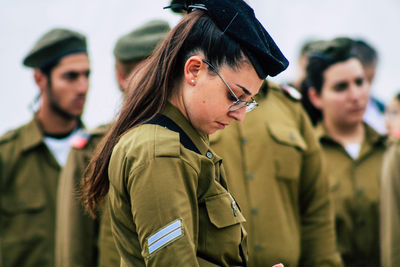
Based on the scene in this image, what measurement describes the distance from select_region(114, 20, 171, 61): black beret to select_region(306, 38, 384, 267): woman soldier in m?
1.14

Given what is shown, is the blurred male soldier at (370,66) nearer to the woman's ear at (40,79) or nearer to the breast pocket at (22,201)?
the woman's ear at (40,79)

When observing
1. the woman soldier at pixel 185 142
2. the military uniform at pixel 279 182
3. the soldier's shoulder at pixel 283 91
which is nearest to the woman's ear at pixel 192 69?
the woman soldier at pixel 185 142

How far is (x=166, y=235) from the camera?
1.60 m

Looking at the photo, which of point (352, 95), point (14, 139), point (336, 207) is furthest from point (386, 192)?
point (14, 139)

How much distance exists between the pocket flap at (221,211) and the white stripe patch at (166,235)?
0.17 metres

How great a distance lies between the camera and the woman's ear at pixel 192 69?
68.6 inches

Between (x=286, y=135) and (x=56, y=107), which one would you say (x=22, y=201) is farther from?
(x=286, y=135)

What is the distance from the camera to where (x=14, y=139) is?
154 inches

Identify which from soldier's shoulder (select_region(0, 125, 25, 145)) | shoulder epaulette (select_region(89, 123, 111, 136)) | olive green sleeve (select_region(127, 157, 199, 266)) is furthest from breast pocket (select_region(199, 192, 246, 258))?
soldier's shoulder (select_region(0, 125, 25, 145))

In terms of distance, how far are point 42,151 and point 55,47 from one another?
730 mm

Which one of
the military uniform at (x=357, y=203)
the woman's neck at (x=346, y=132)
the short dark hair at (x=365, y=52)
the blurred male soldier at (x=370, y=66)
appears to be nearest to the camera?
the military uniform at (x=357, y=203)

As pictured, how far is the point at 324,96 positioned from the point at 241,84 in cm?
229

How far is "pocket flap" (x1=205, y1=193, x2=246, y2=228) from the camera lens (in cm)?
175

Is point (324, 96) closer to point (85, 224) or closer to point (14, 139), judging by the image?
point (85, 224)
